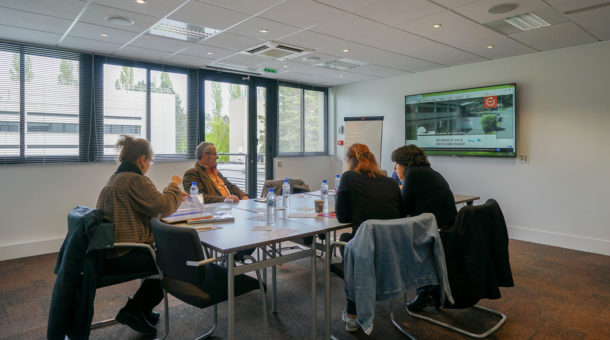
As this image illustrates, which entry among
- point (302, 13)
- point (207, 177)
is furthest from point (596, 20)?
point (207, 177)

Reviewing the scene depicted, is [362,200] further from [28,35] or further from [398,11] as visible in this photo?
[28,35]

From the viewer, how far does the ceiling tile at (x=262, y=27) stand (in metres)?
3.75

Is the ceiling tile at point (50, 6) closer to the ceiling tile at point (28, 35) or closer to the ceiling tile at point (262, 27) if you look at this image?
the ceiling tile at point (28, 35)

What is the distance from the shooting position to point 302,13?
349 centimetres

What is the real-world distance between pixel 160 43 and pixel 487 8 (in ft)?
11.6

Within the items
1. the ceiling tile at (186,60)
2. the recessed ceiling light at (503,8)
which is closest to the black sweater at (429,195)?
the recessed ceiling light at (503,8)

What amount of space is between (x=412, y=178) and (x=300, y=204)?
1.11 m

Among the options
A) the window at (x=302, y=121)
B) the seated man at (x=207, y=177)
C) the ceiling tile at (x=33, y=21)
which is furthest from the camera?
the window at (x=302, y=121)

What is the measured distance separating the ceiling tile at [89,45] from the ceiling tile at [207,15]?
1.38 meters

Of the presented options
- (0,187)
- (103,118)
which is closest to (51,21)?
(103,118)

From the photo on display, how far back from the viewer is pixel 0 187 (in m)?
4.34

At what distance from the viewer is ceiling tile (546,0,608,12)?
324 centimetres

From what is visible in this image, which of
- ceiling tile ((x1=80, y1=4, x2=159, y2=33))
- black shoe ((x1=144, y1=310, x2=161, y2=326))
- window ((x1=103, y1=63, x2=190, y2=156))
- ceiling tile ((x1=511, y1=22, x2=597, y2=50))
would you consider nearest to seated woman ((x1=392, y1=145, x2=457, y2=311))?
black shoe ((x1=144, y1=310, x2=161, y2=326))

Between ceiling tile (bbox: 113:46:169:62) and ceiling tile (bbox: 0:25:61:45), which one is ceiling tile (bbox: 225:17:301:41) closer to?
ceiling tile (bbox: 113:46:169:62)
